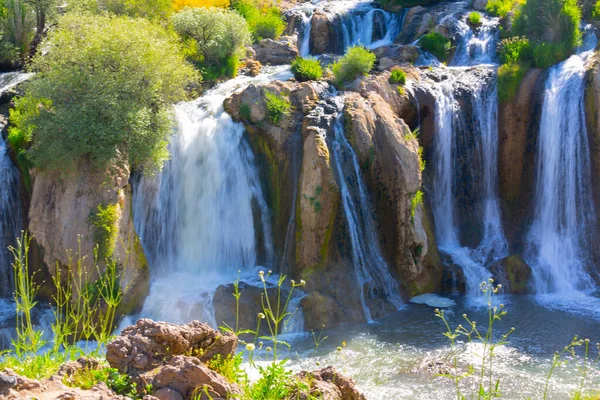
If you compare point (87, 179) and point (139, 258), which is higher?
point (87, 179)

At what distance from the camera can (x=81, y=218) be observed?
13133mm

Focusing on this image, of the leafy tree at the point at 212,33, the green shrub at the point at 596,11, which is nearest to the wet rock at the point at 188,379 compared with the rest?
the leafy tree at the point at 212,33

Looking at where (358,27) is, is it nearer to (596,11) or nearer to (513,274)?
(596,11)

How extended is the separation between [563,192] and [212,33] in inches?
455

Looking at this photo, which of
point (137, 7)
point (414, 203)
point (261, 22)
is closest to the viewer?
point (414, 203)

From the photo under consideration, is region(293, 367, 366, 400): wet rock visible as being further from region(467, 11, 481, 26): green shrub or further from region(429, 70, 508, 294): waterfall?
region(467, 11, 481, 26): green shrub

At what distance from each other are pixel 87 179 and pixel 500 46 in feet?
45.7

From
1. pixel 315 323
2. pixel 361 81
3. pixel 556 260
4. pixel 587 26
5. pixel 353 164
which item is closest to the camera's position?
pixel 315 323

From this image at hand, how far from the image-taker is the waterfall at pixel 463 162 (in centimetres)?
1712

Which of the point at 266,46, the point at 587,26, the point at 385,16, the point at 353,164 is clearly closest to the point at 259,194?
the point at 353,164

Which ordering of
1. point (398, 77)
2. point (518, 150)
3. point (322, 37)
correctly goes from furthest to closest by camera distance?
point (322, 37)
point (518, 150)
point (398, 77)

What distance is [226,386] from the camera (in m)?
4.89

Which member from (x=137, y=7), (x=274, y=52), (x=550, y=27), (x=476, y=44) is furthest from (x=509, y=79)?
(x=137, y=7)

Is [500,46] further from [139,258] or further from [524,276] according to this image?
[139,258]
